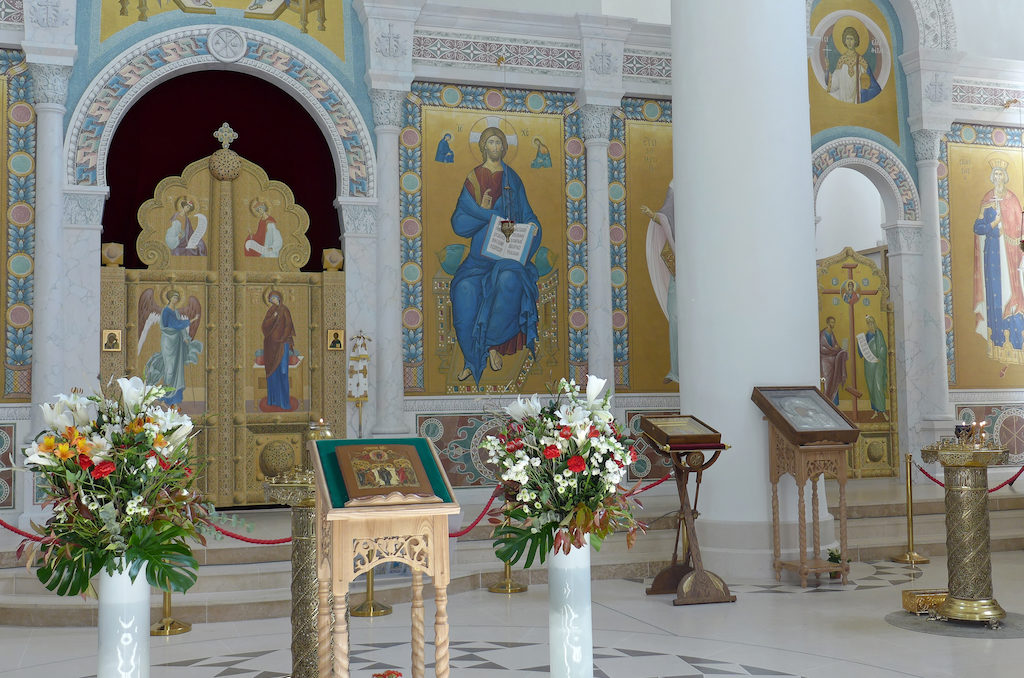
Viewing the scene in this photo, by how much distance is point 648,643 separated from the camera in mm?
6008

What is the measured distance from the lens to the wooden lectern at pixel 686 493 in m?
7.12

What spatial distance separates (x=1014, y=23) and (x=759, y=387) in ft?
27.8

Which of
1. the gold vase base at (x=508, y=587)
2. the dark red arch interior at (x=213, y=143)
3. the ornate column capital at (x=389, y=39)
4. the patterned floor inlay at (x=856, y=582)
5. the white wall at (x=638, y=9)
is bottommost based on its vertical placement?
the gold vase base at (x=508, y=587)

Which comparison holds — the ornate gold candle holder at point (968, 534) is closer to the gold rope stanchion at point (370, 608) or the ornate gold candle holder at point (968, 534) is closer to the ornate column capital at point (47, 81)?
the gold rope stanchion at point (370, 608)

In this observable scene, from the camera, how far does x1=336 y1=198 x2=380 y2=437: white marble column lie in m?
10.5

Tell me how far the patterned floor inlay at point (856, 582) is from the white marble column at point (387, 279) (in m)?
4.05

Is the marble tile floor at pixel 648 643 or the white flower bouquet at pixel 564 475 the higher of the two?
the white flower bouquet at pixel 564 475

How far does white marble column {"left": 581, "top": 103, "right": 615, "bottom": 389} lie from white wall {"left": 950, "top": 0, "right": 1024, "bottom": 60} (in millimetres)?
5295

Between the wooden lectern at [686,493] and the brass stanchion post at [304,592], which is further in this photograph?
the wooden lectern at [686,493]

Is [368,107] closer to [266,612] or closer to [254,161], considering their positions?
[254,161]

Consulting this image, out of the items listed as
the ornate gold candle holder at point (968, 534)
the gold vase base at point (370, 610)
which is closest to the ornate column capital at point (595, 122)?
the ornate gold candle holder at point (968, 534)

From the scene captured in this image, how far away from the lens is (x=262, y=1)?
1041 centimetres

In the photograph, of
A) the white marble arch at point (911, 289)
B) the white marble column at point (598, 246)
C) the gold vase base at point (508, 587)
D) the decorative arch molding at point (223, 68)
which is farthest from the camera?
the white marble arch at point (911, 289)

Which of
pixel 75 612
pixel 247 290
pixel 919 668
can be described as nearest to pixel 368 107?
pixel 247 290
